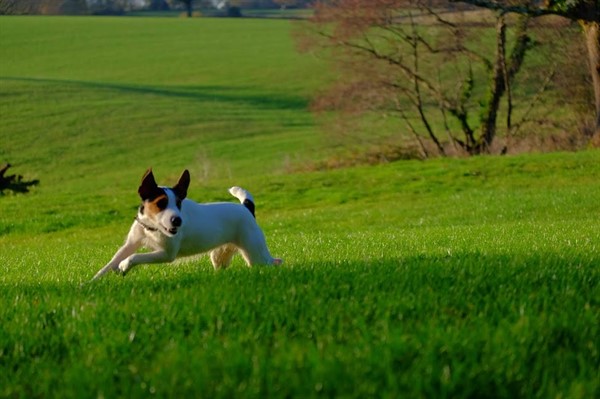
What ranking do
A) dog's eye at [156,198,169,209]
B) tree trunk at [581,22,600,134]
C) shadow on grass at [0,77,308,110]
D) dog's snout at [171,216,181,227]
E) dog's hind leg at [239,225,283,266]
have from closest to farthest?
dog's snout at [171,216,181,227] → dog's eye at [156,198,169,209] → dog's hind leg at [239,225,283,266] → tree trunk at [581,22,600,134] → shadow on grass at [0,77,308,110]

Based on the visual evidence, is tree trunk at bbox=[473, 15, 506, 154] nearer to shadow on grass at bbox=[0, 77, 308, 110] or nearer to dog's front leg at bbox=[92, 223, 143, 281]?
shadow on grass at bbox=[0, 77, 308, 110]

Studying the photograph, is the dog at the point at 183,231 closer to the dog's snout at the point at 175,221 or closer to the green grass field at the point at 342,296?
the dog's snout at the point at 175,221

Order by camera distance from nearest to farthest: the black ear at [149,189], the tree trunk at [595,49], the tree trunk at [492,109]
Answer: the black ear at [149,189] < the tree trunk at [595,49] < the tree trunk at [492,109]

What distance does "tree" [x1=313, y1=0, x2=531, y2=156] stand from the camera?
132 ft

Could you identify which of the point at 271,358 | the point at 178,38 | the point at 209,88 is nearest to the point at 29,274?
the point at 271,358

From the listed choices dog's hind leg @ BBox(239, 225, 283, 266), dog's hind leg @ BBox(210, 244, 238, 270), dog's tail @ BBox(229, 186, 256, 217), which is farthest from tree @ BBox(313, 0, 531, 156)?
dog's hind leg @ BBox(239, 225, 283, 266)

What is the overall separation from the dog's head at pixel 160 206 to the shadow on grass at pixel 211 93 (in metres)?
61.2

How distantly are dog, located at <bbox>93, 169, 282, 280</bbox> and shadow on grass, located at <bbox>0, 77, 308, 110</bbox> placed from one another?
198 feet

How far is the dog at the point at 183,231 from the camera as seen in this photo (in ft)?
27.9

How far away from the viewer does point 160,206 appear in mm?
8430

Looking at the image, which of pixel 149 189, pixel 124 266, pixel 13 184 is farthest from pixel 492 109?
pixel 124 266

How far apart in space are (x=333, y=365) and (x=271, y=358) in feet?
1.24

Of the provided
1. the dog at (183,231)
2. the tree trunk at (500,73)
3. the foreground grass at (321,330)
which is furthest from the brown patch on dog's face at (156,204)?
the tree trunk at (500,73)

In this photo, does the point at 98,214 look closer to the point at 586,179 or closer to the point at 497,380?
the point at 586,179
